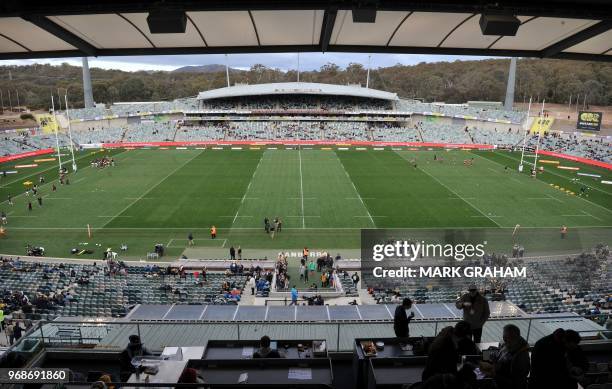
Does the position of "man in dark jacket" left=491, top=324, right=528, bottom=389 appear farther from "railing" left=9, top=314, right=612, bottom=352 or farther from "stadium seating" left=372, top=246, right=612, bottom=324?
"stadium seating" left=372, top=246, right=612, bottom=324

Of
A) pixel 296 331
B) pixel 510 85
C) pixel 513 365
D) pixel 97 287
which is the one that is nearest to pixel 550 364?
pixel 513 365

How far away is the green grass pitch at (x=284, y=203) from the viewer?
2748 centimetres

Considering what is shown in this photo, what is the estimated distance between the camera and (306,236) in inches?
1098

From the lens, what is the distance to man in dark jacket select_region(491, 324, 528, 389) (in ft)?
15.6

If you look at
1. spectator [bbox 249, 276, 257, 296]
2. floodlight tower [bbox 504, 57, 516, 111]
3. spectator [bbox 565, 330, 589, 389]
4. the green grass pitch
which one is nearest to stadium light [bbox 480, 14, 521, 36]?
spectator [bbox 565, 330, 589, 389]

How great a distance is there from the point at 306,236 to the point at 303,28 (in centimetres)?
2291

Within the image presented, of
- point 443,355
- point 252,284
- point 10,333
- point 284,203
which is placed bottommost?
point 252,284

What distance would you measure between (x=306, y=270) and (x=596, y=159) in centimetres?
5308

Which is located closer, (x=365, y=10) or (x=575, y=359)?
(x=365, y=10)

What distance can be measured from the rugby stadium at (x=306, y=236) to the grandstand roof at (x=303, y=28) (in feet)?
0.11

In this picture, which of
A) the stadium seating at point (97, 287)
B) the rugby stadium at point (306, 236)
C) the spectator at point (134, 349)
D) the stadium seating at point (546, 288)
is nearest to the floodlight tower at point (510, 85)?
the rugby stadium at point (306, 236)

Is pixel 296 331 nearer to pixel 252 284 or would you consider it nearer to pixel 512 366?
pixel 512 366

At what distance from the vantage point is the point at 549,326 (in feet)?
30.9

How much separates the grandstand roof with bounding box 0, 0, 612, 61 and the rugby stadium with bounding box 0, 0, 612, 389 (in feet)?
0.11
